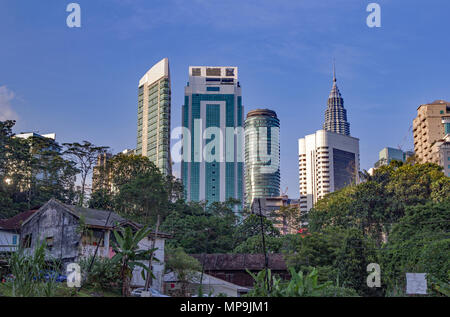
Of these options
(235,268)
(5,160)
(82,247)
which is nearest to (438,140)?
(235,268)

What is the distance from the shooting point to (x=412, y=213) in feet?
144

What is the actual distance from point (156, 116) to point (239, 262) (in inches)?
3998

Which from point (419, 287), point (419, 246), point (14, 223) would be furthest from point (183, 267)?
point (419, 287)

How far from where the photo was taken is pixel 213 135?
7303 inches

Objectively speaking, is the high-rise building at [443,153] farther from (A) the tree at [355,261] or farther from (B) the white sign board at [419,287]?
(B) the white sign board at [419,287]

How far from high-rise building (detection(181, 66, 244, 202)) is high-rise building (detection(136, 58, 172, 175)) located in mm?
35788

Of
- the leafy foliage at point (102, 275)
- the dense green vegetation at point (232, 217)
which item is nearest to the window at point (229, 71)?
the dense green vegetation at point (232, 217)

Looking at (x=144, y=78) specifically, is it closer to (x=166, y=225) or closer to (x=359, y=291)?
(x=166, y=225)

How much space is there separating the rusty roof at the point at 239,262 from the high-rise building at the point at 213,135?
126 m

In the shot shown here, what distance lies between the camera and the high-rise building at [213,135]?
17888 cm

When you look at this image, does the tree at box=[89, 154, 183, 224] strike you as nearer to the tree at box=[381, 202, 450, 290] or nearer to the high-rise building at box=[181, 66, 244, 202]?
the tree at box=[381, 202, 450, 290]

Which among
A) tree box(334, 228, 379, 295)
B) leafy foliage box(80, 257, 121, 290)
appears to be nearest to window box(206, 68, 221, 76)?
tree box(334, 228, 379, 295)

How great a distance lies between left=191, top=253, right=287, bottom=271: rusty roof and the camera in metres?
45.4

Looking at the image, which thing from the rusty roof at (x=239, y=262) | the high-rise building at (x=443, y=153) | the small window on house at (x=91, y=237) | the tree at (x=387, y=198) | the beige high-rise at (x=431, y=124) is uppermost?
the beige high-rise at (x=431, y=124)
